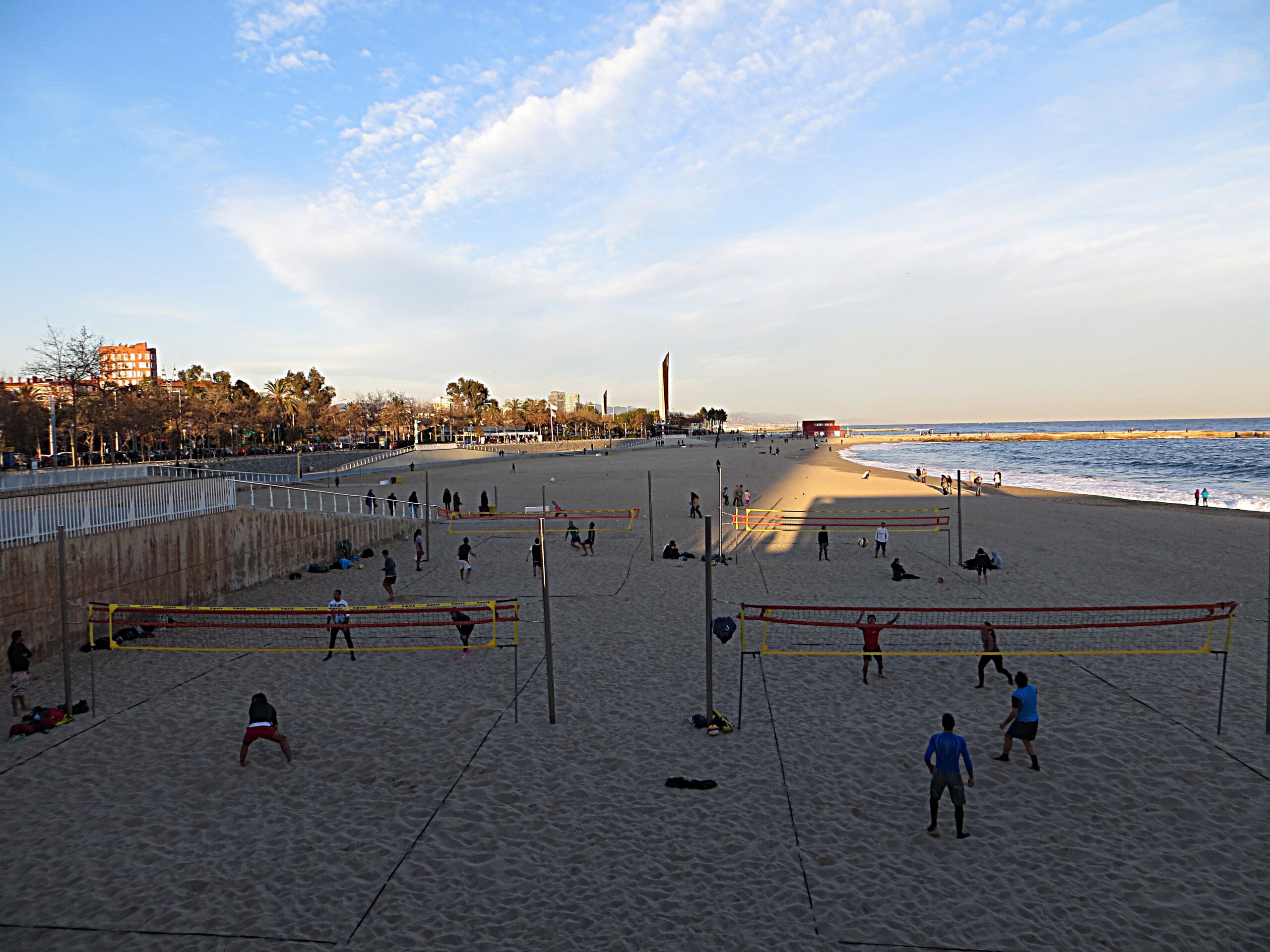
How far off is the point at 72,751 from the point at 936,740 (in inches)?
459

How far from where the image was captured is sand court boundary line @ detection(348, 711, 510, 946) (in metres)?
6.06

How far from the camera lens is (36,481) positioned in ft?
63.8

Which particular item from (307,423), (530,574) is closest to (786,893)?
(530,574)

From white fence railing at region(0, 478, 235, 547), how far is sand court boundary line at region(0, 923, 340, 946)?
731 cm

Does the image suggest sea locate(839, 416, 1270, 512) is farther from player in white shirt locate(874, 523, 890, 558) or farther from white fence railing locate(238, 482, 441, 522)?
white fence railing locate(238, 482, 441, 522)

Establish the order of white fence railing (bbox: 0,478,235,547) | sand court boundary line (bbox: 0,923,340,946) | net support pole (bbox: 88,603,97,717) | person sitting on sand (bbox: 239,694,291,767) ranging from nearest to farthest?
sand court boundary line (bbox: 0,923,340,946) < person sitting on sand (bbox: 239,694,291,767) < net support pole (bbox: 88,603,97,717) < white fence railing (bbox: 0,478,235,547)

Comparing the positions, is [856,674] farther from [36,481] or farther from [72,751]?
[36,481]

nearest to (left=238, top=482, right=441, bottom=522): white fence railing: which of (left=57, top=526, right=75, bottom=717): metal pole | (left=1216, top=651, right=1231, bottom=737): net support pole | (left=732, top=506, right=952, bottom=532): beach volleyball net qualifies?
(left=57, top=526, right=75, bottom=717): metal pole

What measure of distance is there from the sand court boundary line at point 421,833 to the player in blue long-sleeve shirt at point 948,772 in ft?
18.5

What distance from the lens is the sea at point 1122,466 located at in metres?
48.5

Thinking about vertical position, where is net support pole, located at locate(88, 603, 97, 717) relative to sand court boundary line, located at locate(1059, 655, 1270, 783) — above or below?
above

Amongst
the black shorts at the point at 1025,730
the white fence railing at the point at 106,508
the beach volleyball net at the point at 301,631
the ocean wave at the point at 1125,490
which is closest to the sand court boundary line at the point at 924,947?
the black shorts at the point at 1025,730

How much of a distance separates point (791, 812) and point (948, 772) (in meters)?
1.84

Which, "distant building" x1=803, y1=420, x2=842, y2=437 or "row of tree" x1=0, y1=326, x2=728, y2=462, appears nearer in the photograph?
"row of tree" x1=0, y1=326, x2=728, y2=462
